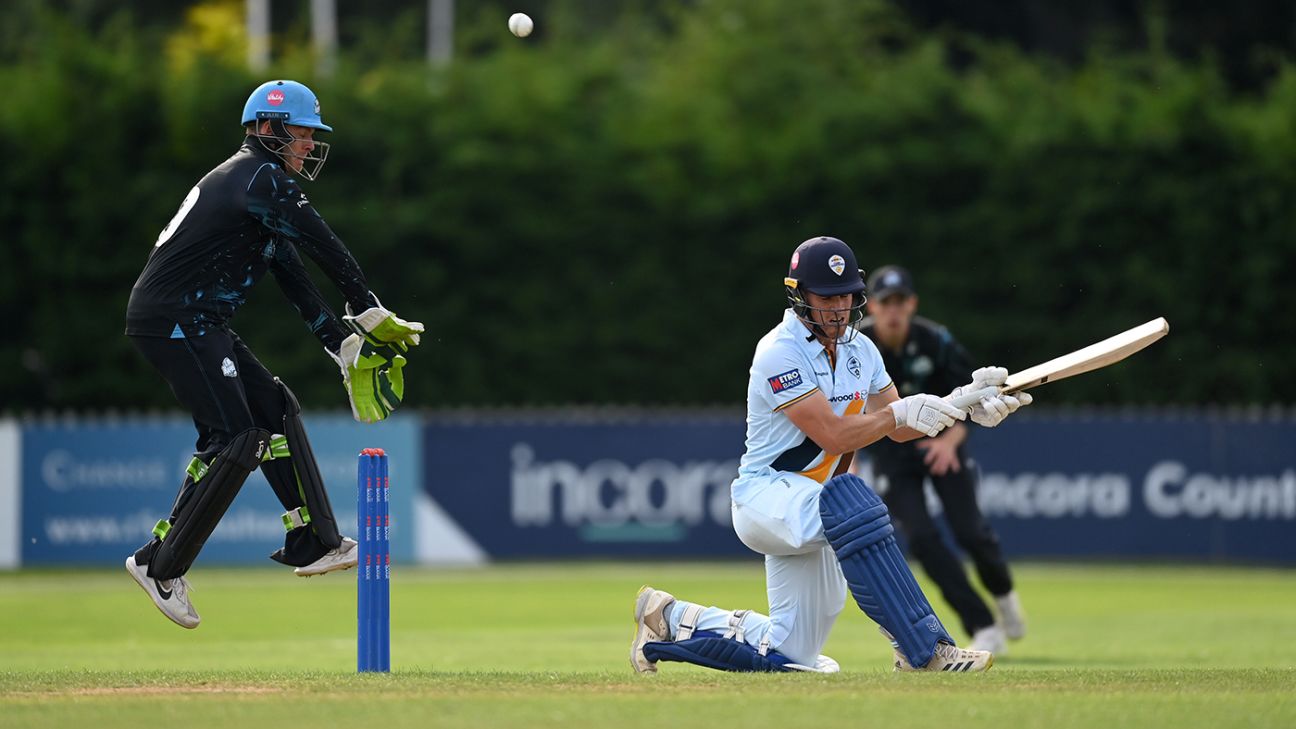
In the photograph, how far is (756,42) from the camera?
2181cm

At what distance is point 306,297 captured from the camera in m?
8.01

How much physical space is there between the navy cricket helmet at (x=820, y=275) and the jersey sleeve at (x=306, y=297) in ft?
6.31

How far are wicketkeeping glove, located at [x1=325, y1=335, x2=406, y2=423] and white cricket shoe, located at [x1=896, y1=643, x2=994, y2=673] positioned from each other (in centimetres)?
244

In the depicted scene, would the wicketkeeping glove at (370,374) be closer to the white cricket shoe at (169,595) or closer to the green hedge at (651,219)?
the white cricket shoe at (169,595)

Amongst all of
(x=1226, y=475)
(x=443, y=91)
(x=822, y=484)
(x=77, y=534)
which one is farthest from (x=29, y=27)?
(x=822, y=484)

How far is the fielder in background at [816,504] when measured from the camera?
7371 mm

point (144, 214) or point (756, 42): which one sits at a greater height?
point (756, 42)

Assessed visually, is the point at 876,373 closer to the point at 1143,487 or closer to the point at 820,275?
the point at 820,275

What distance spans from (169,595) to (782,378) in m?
2.67

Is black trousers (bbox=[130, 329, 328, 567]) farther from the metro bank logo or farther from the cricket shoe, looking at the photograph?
the metro bank logo

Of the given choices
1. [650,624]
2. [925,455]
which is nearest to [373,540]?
[650,624]

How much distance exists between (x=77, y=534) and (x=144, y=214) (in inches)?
147

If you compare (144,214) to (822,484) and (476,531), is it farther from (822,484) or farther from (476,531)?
(822,484)

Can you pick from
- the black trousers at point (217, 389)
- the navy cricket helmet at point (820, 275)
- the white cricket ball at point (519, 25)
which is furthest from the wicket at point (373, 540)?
the white cricket ball at point (519, 25)
